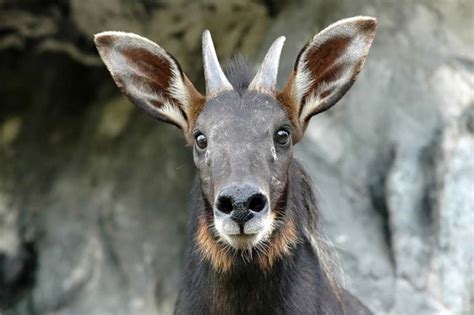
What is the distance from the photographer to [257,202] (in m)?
6.77

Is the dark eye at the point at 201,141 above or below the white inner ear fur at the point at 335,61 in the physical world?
below

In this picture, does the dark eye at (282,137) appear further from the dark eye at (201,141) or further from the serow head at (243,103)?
the dark eye at (201,141)

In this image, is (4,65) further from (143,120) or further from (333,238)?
(333,238)

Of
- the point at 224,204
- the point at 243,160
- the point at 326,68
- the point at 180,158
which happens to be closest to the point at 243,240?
the point at 224,204

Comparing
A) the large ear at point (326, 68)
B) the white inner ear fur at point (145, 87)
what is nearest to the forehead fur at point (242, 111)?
the large ear at point (326, 68)

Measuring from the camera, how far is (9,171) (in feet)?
42.0

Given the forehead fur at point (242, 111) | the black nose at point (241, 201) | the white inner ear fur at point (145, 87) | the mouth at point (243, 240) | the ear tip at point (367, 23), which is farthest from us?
the white inner ear fur at point (145, 87)

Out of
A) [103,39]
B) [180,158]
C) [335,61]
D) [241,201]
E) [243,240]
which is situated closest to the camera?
[241,201]

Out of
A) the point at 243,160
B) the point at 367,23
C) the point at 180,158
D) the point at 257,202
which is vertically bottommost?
the point at 180,158

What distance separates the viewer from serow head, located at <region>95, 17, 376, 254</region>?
6992mm

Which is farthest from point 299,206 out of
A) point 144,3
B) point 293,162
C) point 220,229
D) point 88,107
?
point 88,107

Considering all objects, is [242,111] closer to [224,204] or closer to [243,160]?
[243,160]

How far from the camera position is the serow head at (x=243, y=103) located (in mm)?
6992

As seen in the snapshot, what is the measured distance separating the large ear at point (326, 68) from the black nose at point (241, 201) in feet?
2.97
